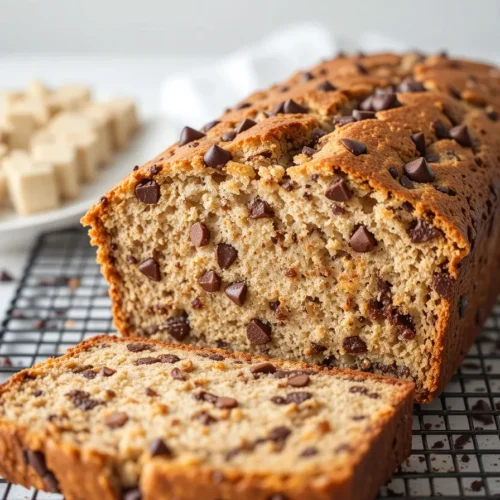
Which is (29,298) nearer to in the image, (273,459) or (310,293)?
(310,293)

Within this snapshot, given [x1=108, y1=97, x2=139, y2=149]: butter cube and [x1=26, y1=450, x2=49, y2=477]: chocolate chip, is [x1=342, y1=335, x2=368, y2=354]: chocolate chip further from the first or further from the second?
[x1=108, y1=97, x2=139, y2=149]: butter cube

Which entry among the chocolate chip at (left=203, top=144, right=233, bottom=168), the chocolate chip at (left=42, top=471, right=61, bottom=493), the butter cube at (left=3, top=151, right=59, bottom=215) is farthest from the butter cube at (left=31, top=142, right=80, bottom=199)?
the chocolate chip at (left=42, top=471, right=61, bottom=493)

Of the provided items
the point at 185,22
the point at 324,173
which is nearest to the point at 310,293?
the point at 324,173

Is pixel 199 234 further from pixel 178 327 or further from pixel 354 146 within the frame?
pixel 354 146

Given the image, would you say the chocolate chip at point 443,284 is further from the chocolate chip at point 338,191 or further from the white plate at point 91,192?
the white plate at point 91,192

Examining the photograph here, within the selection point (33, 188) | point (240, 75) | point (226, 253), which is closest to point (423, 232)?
point (226, 253)

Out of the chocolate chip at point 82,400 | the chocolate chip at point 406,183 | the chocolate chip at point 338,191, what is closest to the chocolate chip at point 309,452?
the chocolate chip at point 82,400

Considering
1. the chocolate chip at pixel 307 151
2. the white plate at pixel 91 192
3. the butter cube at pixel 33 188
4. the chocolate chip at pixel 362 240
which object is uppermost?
the chocolate chip at pixel 307 151
